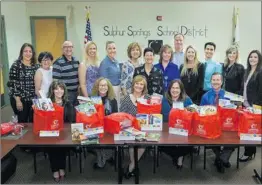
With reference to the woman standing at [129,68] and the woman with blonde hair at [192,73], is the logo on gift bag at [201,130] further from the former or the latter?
→ the woman standing at [129,68]

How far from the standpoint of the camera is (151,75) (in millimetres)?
3113

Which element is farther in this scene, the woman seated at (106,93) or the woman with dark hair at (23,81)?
the woman with dark hair at (23,81)

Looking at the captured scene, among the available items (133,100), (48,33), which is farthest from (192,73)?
(48,33)

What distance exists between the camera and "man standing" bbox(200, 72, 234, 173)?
2.77 meters

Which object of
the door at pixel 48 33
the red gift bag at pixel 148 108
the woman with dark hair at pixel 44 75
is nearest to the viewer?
the red gift bag at pixel 148 108

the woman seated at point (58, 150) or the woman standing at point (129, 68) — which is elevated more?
the woman standing at point (129, 68)

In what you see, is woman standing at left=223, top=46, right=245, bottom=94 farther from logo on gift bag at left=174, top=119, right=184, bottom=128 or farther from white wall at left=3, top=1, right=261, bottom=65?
white wall at left=3, top=1, right=261, bottom=65

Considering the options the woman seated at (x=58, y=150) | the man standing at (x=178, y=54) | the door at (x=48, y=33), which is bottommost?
the woman seated at (x=58, y=150)

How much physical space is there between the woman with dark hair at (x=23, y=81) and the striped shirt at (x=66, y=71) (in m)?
0.27

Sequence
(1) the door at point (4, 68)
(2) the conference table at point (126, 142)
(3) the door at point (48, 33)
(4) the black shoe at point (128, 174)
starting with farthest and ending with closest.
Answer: (3) the door at point (48, 33) → (1) the door at point (4, 68) → (4) the black shoe at point (128, 174) → (2) the conference table at point (126, 142)

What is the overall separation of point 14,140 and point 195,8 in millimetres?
4420

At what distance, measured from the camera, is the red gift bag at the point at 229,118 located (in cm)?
247

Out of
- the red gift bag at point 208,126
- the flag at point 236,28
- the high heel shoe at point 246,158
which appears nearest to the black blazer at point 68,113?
the red gift bag at point 208,126

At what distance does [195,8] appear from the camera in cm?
553
